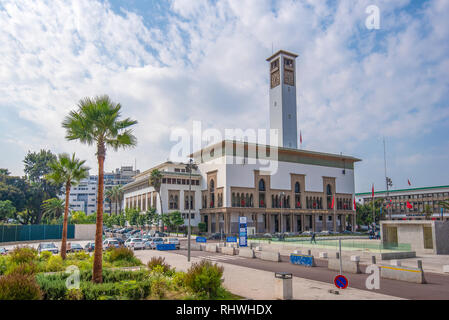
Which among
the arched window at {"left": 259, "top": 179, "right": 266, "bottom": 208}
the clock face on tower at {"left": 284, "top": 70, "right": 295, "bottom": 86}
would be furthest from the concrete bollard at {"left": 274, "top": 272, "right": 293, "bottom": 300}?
the clock face on tower at {"left": 284, "top": 70, "right": 295, "bottom": 86}

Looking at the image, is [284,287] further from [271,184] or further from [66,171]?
[271,184]

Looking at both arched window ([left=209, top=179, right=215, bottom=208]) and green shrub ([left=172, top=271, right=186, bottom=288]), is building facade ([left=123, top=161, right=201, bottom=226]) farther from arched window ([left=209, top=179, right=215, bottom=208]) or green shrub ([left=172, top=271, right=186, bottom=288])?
green shrub ([left=172, top=271, right=186, bottom=288])

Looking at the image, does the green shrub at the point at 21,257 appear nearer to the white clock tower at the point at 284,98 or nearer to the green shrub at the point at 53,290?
the green shrub at the point at 53,290

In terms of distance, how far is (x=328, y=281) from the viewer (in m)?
17.6

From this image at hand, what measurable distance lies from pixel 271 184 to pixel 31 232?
45.5m

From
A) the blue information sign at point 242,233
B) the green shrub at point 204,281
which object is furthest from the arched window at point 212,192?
the green shrub at point 204,281

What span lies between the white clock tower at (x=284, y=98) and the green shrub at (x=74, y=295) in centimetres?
7218

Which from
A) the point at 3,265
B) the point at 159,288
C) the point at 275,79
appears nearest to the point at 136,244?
the point at 3,265

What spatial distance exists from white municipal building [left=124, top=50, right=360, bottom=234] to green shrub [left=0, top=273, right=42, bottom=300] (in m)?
52.2

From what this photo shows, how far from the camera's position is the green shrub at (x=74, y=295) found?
12078 mm

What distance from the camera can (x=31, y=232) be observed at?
52438 mm
